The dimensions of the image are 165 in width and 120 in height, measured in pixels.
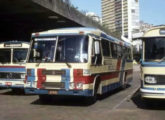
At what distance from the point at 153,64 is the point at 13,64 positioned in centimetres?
764

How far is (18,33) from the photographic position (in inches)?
1550

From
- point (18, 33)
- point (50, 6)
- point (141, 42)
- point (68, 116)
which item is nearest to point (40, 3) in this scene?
point (50, 6)

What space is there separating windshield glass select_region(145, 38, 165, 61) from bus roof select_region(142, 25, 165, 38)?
13 centimetres

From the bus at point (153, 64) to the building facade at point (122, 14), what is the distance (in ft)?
181

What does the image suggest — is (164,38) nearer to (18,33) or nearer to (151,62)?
(151,62)

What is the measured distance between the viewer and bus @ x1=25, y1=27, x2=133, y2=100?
42.5ft

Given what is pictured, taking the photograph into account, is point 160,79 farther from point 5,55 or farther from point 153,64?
point 5,55

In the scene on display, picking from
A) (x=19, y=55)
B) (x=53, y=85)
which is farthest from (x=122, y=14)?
(x=53, y=85)

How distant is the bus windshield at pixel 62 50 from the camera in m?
13.2

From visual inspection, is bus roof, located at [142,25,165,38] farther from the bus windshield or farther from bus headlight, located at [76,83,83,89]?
bus headlight, located at [76,83,83,89]

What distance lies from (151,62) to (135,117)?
80.5 inches

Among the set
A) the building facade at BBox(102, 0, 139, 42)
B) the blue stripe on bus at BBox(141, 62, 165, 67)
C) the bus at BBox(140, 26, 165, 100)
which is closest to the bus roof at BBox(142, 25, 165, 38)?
the bus at BBox(140, 26, 165, 100)

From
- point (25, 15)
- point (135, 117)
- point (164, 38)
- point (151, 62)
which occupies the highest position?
point (25, 15)

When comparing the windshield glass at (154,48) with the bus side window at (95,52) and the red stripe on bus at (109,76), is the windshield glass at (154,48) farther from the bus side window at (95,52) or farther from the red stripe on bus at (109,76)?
the red stripe on bus at (109,76)
